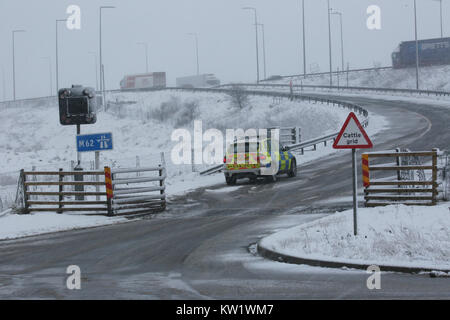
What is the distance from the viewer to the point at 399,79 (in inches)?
4333

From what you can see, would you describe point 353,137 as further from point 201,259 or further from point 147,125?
point 147,125

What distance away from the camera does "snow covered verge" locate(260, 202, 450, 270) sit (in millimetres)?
11484

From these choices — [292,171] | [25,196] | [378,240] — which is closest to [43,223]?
[25,196]

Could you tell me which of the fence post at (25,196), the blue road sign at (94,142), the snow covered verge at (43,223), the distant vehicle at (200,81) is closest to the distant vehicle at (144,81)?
the distant vehicle at (200,81)

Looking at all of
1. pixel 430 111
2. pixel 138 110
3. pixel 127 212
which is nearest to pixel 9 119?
pixel 138 110

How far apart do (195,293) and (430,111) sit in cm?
4423

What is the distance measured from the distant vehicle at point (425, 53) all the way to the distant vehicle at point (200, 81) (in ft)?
130

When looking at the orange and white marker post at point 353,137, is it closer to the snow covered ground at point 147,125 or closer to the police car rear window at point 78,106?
the police car rear window at point 78,106

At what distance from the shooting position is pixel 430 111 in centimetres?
5038

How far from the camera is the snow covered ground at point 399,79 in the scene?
3971 inches

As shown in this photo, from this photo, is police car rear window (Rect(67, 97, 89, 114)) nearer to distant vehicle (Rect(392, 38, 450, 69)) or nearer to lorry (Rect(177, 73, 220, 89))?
distant vehicle (Rect(392, 38, 450, 69))

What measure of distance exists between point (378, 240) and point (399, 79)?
3996 inches

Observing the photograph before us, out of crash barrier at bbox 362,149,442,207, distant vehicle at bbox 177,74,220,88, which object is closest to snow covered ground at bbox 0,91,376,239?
crash barrier at bbox 362,149,442,207
